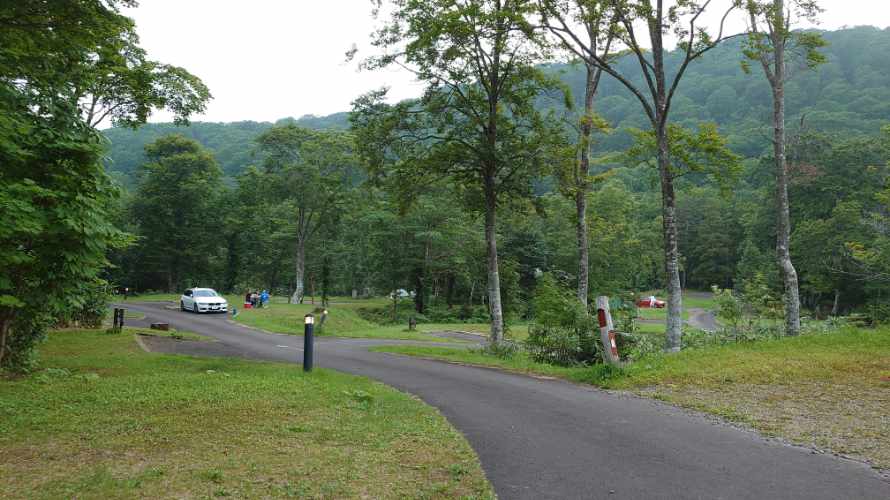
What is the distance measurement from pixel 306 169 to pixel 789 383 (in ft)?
123

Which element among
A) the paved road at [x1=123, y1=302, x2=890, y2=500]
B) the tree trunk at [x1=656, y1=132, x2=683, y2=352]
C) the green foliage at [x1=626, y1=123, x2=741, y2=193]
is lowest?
the paved road at [x1=123, y1=302, x2=890, y2=500]

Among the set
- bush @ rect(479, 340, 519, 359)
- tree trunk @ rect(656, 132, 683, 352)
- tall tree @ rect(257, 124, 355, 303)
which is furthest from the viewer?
tall tree @ rect(257, 124, 355, 303)

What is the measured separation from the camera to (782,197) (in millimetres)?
16188

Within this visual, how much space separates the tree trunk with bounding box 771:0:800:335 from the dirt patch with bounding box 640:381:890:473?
7803 mm

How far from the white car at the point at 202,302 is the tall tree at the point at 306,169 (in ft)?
34.9

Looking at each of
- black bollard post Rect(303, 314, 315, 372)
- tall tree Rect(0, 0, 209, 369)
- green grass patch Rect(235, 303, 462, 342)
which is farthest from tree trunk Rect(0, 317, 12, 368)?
green grass patch Rect(235, 303, 462, 342)

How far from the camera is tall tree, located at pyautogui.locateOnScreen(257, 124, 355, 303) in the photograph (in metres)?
41.8

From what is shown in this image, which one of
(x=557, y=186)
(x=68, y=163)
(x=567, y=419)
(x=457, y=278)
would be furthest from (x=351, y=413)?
(x=457, y=278)

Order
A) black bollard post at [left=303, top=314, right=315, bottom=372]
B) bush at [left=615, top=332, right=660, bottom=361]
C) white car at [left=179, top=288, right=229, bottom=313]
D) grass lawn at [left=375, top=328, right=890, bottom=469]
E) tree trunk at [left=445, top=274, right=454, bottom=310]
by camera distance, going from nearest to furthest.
Answer: grass lawn at [left=375, top=328, right=890, bottom=469], black bollard post at [left=303, top=314, right=315, bottom=372], bush at [left=615, top=332, right=660, bottom=361], white car at [left=179, top=288, right=229, bottom=313], tree trunk at [left=445, top=274, right=454, bottom=310]

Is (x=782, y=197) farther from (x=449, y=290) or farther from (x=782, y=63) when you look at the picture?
(x=449, y=290)

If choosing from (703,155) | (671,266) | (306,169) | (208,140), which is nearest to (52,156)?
(671,266)

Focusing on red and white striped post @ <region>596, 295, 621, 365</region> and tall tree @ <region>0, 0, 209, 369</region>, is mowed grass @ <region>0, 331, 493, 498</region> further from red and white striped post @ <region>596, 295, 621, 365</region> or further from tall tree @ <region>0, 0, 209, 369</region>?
red and white striped post @ <region>596, 295, 621, 365</region>

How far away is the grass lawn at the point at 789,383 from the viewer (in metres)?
5.96

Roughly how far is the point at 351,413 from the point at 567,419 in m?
2.67
